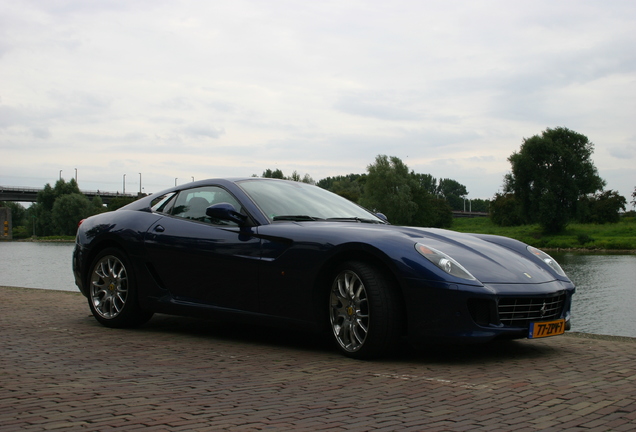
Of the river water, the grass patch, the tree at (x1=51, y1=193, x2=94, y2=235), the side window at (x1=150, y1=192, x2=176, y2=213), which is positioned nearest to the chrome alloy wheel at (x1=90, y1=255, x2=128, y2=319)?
the side window at (x1=150, y1=192, x2=176, y2=213)

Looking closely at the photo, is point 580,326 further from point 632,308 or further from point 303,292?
point 303,292

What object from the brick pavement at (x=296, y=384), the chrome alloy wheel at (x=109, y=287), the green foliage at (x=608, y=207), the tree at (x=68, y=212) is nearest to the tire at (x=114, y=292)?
the chrome alloy wheel at (x=109, y=287)

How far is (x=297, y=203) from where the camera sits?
5871 mm

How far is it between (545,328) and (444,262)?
2.96ft

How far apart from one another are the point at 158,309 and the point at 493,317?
3.09m

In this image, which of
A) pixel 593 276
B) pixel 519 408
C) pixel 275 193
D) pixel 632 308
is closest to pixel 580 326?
pixel 632 308

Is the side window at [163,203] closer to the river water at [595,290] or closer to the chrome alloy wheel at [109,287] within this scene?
the chrome alloy wheel at [109,287]

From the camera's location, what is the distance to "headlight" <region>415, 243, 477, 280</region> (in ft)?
15.1

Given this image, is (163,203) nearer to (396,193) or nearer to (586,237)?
(586,237)

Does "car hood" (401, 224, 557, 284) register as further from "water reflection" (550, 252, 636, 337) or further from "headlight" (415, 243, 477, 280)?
"water reflection" (550, 252, 636, 337)

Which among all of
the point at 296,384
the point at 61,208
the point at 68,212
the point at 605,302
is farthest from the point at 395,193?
the point at 296,384

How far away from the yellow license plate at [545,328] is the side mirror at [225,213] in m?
2.40

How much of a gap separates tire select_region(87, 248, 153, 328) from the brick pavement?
335 mm

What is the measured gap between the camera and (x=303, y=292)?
5.07m
